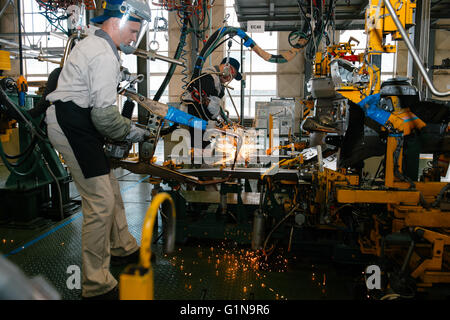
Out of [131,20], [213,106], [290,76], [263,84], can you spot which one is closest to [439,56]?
[290,76]

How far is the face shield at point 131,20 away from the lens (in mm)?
2299

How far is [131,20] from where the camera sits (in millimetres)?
2383

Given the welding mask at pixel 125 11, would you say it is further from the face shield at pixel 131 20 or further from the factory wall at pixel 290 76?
the factory wall at pixel 290 76

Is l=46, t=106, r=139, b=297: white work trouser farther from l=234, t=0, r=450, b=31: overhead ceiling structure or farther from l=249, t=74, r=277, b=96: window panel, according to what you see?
l=249, t=74, r=277, b=96: window panel

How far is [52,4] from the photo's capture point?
5906mm

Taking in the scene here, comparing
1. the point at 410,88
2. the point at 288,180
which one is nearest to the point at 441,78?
the point at 410,88

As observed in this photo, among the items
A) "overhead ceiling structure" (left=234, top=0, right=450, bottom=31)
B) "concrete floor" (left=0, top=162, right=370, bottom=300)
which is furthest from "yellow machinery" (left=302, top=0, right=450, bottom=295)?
"overhead ceiling structure" (left=234, top=0, right=450, bottom=31)

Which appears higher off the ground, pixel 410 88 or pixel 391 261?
pixel 410 88

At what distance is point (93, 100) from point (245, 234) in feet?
Answer: 6.89

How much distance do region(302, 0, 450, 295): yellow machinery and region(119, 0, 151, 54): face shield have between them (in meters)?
1.94

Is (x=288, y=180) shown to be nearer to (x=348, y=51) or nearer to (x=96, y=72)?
(x=96, y=72)

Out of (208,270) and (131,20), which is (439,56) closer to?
(208,270)

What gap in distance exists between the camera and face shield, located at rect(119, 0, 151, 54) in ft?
7.54

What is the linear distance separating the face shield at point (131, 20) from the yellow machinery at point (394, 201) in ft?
6.36
